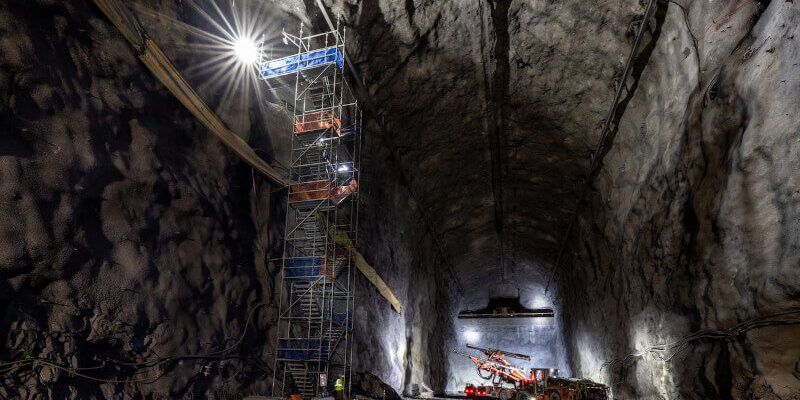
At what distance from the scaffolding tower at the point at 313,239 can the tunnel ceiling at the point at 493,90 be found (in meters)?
1.12

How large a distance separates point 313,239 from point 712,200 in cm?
853

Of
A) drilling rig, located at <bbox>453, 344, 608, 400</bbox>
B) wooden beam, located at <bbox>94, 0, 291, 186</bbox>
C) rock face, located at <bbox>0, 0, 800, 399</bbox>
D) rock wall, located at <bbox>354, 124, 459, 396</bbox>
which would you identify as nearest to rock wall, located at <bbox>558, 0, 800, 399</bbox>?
rock face, located at <bbox>0, 0, 800, 399</bbox>

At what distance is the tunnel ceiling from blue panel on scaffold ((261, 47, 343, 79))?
0.97 metres

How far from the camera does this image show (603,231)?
Result: 14320mm

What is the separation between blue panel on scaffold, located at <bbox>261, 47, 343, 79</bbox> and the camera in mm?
10977

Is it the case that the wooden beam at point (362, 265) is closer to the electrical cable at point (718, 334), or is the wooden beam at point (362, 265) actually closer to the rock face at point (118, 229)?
the rock face at point (118, 229)

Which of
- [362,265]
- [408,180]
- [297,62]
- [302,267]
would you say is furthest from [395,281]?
[297,62]

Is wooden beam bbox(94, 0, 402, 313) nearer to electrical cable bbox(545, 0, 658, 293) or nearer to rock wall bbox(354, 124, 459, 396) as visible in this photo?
rock wall bbox(354, 124, 459, 396)

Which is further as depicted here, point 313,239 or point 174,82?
point 313,239

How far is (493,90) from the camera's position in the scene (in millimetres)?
13219

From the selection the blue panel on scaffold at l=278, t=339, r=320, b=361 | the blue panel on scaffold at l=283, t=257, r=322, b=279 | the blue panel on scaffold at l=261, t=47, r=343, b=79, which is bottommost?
the blue panel on scaffold at l=278, t=339, r=320, b=361

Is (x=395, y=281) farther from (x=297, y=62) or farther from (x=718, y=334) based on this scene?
(x=718, y=334)

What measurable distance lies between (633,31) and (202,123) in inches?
348

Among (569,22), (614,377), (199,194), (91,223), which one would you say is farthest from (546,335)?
(91,223)
